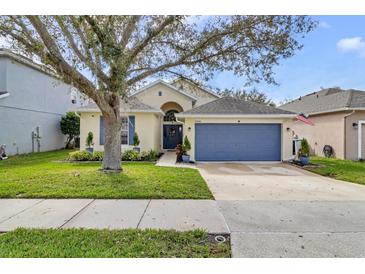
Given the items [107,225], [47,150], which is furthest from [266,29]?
[47,150]

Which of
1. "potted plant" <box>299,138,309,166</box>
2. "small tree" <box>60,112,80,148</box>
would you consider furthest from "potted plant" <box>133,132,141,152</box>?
"small tree" <box>60,112,80,148</box>

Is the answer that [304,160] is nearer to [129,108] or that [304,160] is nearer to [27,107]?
[129,108]

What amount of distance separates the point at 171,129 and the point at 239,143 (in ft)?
23.2

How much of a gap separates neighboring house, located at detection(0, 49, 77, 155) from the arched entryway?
24.2 ft

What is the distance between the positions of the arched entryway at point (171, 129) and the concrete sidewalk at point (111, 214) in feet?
43.9

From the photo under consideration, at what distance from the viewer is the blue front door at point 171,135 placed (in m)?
18.9

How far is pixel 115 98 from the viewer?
28.5 feet

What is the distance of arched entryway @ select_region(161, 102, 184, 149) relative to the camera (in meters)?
18.8

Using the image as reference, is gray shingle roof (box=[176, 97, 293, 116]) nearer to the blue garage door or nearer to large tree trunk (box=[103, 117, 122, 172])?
the blue garage door

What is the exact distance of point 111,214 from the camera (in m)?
4.73

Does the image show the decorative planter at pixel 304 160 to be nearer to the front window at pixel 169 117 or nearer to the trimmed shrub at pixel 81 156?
the front window at pixel 169 117

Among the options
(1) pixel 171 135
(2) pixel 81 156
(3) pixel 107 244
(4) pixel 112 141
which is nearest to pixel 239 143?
(1) pixel 171 135

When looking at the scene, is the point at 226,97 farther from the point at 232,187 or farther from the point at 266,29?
the point at 232,187

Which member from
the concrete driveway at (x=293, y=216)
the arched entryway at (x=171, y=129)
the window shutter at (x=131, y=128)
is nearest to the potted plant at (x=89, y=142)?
the window shutter at (x=131, y=128)
